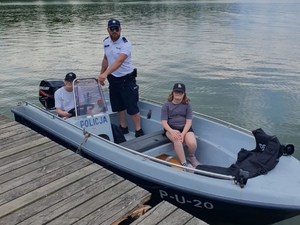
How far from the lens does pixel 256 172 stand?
3533mm

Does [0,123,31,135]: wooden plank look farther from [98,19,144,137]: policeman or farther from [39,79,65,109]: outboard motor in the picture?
[98,19,144,137]: policeman

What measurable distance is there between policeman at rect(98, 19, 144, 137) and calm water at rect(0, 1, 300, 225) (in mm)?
2735

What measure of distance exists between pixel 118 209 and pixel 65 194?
0.61 metres

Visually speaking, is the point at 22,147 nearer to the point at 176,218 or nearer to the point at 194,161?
the point at 194,161

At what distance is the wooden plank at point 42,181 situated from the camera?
10.9 ft

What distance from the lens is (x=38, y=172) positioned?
377 centimetres

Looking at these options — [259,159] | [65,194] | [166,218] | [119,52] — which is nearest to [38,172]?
[65,194]

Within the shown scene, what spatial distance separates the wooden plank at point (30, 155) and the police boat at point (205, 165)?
297 millimetres

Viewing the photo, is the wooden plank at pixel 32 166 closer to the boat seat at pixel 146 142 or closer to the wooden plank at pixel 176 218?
the boat seat at pixel 146 142

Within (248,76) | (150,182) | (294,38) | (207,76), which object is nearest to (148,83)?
(207,76)

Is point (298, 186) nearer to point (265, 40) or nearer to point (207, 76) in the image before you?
point (207, 76)

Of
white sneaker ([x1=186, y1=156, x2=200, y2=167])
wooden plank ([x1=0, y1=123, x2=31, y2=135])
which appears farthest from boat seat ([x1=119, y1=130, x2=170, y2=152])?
wooden plank ([x1=0, y1=123, x2=31, y2=135])

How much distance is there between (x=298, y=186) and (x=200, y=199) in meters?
1.02

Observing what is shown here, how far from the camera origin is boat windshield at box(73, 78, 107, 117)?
15.4ft
